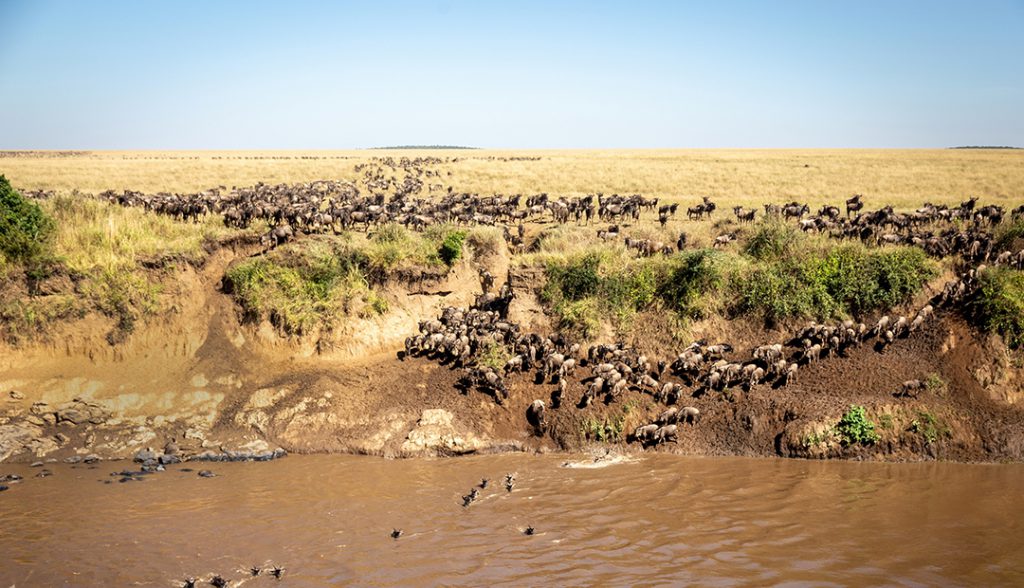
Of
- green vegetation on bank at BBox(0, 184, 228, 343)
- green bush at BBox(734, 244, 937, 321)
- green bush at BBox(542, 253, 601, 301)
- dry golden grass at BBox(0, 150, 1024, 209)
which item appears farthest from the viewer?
dry golden grass at BBox(0, 150, 1024, 209)

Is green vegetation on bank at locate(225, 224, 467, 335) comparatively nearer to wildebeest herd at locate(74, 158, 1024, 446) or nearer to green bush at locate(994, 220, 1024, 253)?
wildebeest herd at locate(74, 158, 1024, 446)

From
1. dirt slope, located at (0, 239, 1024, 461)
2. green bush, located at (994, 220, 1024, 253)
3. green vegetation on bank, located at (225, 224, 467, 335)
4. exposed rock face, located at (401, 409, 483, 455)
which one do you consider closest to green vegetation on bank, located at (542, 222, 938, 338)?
dirt slope, located at (0, 239, 1024, 461)

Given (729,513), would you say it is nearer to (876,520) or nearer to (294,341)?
(876,520)

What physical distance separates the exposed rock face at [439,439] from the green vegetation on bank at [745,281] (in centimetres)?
450

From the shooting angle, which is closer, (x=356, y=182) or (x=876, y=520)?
(x=876, y=520)

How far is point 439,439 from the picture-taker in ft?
52.1

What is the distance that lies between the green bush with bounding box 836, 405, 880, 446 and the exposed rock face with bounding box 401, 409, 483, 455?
8.21 m

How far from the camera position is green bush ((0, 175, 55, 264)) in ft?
61.0

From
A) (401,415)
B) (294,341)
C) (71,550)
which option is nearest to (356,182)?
(294,341)

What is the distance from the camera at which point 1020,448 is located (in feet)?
47.4

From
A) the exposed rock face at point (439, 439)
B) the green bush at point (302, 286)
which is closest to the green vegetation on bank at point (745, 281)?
the exposed rock face at point (439, 439)

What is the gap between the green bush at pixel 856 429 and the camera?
1485cm

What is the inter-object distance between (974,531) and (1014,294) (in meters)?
7.59

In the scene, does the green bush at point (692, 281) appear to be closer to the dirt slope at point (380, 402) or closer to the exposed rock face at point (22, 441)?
the dirt slope at point (380, 402)
